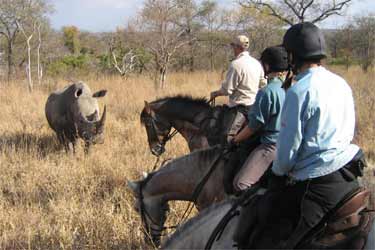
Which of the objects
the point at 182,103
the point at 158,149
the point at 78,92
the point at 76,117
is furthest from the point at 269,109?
the point at 78,92

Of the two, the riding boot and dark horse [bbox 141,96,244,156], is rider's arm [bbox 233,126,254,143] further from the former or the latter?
the riding boot

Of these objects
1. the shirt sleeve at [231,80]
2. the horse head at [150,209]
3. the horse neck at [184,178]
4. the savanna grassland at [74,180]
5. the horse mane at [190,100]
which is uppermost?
the shirt sleeve at [231,80]

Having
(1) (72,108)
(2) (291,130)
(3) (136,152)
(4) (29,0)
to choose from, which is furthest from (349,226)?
(4) (29,0)

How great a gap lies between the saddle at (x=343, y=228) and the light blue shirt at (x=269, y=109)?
6.24ft

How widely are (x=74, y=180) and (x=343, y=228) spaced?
5.80m

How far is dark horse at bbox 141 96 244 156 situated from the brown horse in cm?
134

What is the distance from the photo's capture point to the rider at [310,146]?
271 cm

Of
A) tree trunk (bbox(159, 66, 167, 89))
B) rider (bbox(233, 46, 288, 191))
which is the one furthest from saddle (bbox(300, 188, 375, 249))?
tree trunk (bbox(159, 66, 167, 89))

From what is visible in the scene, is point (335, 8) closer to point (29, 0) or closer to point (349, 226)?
point (29, 0)

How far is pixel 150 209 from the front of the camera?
5188 mm

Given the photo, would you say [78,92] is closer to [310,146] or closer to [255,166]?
[255,166]

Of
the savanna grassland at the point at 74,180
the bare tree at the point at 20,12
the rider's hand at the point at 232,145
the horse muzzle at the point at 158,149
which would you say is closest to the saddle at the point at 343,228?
the rider's hand at the point at 232,145

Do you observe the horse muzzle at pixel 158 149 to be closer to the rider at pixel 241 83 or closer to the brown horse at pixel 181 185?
the rider at pixel 241 83

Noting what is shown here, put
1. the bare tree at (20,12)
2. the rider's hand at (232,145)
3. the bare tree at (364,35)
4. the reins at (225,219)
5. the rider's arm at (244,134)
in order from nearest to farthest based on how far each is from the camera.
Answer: the reins at (225,219) → the rider's arm at (244,134) → the rider's hand at (232,145) → the bare tree at (20,12) → the bare tree at (364,35)
